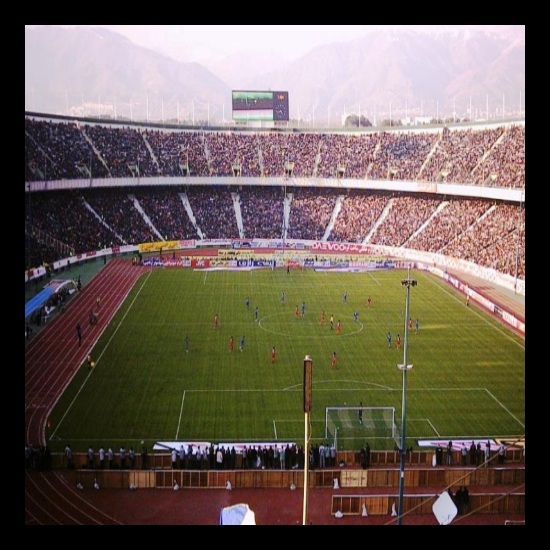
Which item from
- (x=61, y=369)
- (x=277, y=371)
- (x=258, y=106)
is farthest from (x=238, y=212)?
(x=61, y=369)

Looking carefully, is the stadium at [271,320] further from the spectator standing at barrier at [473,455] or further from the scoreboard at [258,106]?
the scoreboard at [258,106]

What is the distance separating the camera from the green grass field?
2533cm

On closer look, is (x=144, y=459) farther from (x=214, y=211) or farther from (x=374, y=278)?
(x=214, y=211)

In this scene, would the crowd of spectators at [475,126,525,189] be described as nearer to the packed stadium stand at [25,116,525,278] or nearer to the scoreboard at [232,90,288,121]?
the packed stadium stand at [25,116,525,278]

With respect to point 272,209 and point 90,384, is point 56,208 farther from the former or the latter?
point 90,384

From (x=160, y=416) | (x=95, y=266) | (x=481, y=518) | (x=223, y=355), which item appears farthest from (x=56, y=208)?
(x=481, y=518)

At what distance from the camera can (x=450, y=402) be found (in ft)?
91.2

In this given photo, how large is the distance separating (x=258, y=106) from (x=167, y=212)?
18.5m

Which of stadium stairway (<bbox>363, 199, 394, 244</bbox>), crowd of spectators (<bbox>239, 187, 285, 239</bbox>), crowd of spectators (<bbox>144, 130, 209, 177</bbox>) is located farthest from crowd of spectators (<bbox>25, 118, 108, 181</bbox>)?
stadium stairway (<bbox>363, 199, 394, 244</bbox>)

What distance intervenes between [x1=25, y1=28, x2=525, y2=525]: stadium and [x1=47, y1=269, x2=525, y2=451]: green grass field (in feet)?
0.41

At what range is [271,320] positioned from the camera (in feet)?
132
